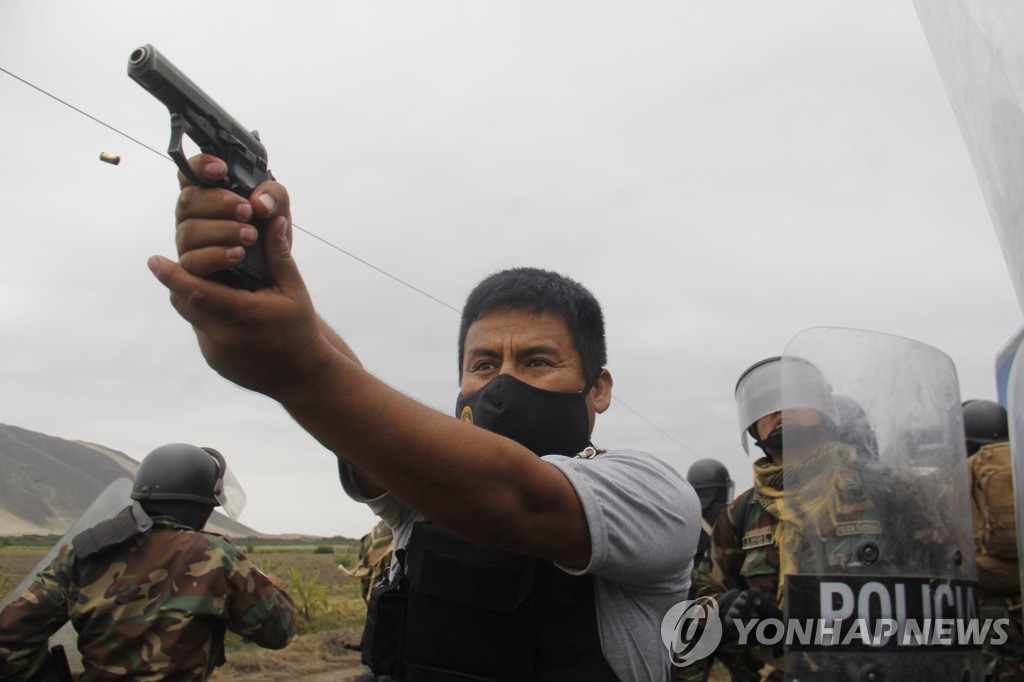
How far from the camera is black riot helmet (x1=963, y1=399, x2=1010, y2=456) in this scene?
3900 mm

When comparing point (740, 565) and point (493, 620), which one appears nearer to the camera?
point (493, 620)

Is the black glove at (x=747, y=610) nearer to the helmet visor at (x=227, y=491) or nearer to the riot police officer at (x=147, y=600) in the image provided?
the riot police officer at (x=147, y=600)

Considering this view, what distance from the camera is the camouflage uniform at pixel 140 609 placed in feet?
11.4

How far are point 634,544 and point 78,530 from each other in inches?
153

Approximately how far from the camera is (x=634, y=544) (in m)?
1.47

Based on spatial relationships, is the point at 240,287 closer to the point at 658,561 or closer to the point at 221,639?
the point at 658,561

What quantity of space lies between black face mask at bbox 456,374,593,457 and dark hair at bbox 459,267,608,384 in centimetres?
16

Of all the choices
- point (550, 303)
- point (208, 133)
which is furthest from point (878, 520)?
point (208, 133)

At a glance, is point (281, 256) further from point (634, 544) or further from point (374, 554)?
point (374, 554)

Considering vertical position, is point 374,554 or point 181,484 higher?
point 181,484

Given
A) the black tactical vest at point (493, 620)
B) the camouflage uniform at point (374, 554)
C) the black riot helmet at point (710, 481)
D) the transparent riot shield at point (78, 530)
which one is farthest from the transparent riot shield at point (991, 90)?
the black riot helmet at point (710, 481)

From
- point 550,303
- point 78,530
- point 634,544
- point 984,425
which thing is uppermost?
point 984,425

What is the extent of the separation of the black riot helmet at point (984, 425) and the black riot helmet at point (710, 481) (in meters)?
2.92

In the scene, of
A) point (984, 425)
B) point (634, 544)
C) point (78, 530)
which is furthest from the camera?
point (78, 530)
